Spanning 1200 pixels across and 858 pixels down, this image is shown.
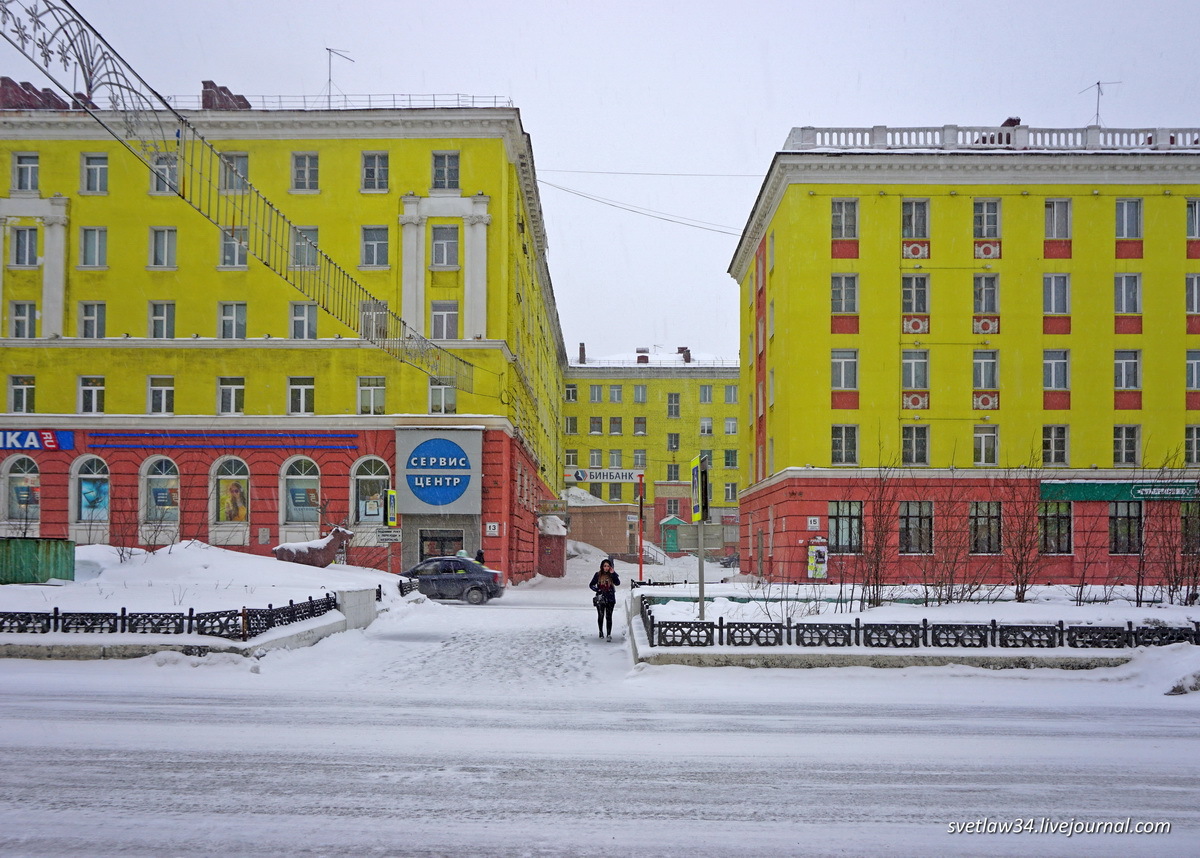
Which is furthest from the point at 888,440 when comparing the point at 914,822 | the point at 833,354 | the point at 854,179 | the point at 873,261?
the point at 914,822

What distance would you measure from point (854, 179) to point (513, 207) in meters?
13.8

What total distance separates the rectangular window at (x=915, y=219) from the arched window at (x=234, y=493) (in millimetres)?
27279

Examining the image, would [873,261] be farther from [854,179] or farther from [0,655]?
[0,655]

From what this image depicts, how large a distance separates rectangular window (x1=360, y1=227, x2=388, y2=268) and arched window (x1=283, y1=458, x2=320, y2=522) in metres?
8.17

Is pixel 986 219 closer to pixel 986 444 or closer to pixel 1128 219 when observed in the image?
pixel 1128 219

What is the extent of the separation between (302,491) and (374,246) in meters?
10.0

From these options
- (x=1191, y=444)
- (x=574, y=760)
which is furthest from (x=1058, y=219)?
(x=574, y=760)

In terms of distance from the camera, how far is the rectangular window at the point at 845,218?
126 feet

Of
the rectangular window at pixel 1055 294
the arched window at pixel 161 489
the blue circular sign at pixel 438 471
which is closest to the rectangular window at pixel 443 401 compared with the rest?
the blue circular sign at pixel 438 471

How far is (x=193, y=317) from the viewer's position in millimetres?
39188

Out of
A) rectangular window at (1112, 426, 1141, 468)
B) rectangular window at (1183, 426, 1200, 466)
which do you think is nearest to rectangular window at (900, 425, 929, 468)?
rectangular window at (1112, 426, 1141, 468)

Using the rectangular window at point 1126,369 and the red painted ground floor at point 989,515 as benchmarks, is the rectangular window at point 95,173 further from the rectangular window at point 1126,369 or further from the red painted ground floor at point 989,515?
the rectangular window at point 1126,369

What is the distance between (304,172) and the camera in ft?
130

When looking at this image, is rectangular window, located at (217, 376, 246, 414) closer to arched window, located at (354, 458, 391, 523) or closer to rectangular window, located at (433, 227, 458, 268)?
arched window, located at (354, 458, 391, 523)
